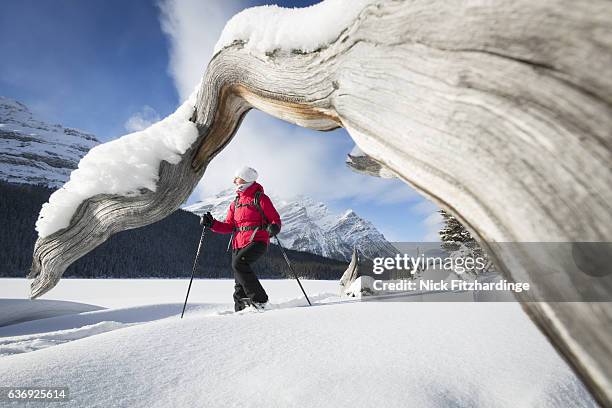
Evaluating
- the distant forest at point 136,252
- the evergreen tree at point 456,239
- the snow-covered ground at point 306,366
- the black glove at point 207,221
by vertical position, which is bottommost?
the snow-covered ground at point 306,366

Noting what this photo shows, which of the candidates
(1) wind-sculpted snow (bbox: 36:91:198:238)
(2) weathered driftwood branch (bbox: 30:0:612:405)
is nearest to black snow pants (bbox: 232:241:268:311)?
(1) wind-sculpted snow (bbox: 36:91:198:238)

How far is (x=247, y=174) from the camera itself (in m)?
4.20

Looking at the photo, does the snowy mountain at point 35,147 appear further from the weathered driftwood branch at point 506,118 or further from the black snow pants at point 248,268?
the weathered driftwood branch at point 506,118

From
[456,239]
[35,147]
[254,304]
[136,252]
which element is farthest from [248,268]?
[35,147]

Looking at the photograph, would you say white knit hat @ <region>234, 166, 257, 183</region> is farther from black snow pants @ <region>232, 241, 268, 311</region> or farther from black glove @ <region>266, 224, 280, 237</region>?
black snow pants @ <region>232, 241, 268, 311</region>

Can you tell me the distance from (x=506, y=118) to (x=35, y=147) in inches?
6561

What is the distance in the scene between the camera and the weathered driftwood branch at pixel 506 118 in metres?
0.41

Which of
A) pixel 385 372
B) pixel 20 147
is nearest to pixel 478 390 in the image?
pixel 385 372

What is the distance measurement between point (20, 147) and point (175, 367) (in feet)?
534

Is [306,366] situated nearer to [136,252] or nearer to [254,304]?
[254,304]

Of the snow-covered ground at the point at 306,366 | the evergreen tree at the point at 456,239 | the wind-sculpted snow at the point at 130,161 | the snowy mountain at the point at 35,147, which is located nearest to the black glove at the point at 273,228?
the snow-covered ground at the point at 306,366

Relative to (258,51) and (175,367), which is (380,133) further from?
(175,367)

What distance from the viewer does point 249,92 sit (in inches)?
50.6

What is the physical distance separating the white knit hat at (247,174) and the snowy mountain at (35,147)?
390 ft
